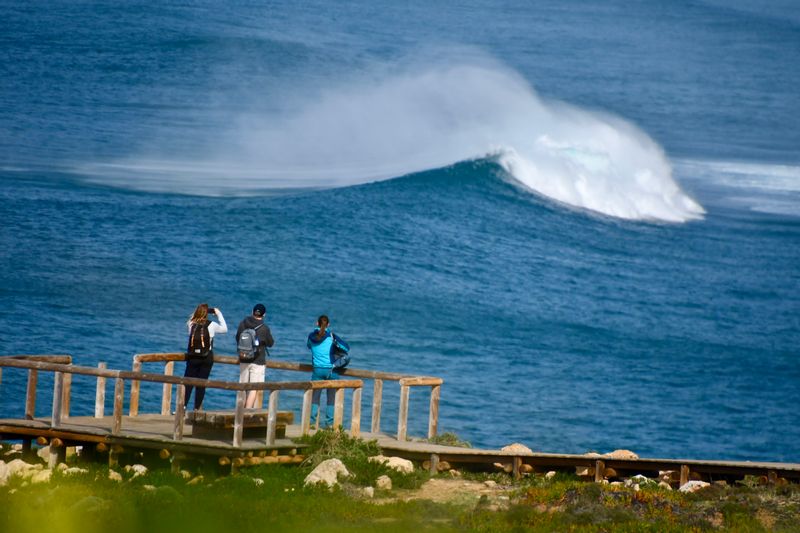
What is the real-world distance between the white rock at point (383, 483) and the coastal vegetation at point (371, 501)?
0.23 feet

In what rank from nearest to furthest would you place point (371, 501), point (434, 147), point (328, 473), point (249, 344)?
point (371, 501) < point (328, 473) < point (249, 344) < point (434, 147)

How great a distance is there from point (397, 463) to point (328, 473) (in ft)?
4.00

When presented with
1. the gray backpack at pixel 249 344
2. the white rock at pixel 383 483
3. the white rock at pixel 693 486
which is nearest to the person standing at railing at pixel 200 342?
the gray backpack at pixel 249 344

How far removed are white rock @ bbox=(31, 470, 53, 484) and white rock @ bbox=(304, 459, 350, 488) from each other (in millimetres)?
2425

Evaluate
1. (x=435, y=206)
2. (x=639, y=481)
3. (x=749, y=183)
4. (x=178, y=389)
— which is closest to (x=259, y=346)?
(x=178, y=389)

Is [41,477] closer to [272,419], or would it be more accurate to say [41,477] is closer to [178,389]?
[178,389]

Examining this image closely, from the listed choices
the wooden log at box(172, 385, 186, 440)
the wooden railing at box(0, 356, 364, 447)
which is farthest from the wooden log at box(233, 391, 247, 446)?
the wooden log at box(172, 385, 186, 440)

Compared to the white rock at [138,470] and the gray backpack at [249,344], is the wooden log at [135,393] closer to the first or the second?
the gray backpack at [249,344]

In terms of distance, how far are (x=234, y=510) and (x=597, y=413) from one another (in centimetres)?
1652

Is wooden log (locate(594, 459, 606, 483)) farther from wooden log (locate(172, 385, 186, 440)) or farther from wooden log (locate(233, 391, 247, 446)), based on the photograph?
wooden log (locate(172, 385, 186, 440))

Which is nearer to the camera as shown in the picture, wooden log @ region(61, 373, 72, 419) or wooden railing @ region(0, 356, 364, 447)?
wooden railing @ region(0, 356, 364, 447)

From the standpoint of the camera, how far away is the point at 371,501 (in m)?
14.7

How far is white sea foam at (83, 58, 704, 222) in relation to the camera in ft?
164

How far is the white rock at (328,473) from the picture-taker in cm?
1512
